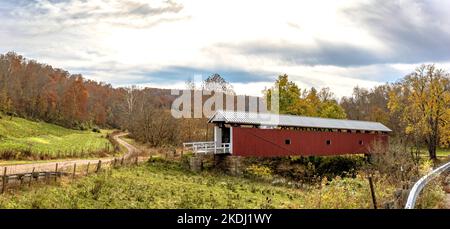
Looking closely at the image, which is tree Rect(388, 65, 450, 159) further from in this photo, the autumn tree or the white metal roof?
the autumn tree

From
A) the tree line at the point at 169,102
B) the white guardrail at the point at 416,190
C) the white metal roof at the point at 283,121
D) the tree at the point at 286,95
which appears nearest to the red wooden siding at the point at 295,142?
the white metal roof at the point at 283,121

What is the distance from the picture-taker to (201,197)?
14406 millimetres

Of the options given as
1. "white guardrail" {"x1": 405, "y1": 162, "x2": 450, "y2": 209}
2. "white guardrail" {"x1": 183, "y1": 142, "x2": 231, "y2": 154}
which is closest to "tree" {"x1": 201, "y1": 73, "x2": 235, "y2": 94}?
"white guardrail" {"x1": 183, "y1": 142, "x2": 231, "y2": 154}

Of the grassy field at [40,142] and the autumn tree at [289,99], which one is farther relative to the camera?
the autumn tree at [289,99]

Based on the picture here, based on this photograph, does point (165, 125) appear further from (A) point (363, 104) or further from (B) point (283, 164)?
(A) point (363, 104)

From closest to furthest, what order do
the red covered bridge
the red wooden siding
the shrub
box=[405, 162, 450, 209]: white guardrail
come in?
box=[405, 162, 450, 209]: white guardrail
the shrub
the red covered bridge
the red wooden siding

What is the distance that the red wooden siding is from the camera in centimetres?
2468

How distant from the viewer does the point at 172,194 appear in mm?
14695

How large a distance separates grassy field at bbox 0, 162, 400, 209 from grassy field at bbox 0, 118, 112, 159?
5989 millimetres

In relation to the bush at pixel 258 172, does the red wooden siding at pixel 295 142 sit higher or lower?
higher

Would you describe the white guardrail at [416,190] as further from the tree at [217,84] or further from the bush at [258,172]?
the tree at [217,84]

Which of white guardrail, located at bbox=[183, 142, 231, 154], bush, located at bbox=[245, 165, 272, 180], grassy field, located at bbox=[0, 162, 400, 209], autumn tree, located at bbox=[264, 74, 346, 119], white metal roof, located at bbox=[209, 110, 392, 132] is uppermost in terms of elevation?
autumn tree, located at bbox=[264, 74, 346, 119]

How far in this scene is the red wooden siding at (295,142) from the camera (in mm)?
24681
